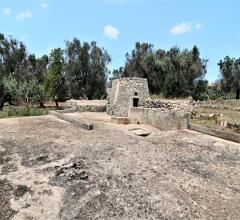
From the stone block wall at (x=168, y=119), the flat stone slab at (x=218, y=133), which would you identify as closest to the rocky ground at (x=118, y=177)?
the flat stone slab at (x=218, y=133)

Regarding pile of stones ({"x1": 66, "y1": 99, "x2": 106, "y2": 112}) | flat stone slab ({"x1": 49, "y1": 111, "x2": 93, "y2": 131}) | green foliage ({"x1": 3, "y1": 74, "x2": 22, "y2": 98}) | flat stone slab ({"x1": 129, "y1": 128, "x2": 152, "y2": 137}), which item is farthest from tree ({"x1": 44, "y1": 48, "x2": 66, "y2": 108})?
flat stone slab ({"x1": 129, "y1": 128, "x2": 152, "y2": 137})

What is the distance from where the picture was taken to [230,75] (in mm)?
41469

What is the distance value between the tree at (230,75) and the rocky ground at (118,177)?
30.0 m

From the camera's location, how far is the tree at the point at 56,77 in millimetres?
33156

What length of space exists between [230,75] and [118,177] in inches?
1430

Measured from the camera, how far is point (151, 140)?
41.9 ft

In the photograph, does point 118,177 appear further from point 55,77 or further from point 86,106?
point 55,77

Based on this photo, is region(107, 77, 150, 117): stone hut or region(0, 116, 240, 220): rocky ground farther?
region(107, 77, 150, 117): stone hut

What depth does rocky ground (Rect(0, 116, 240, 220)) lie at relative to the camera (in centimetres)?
721

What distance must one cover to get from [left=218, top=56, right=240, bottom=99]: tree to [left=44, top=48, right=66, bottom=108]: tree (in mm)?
21118

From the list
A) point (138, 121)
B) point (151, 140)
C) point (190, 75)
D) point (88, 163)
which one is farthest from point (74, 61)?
point (88, 163)

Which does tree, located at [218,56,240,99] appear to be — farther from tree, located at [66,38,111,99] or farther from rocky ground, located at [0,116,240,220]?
rocky ground, located at [0,116,240,220]

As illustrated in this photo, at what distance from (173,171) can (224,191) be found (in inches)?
64.7

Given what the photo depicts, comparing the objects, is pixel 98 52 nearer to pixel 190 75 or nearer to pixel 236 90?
pixel 190 75
